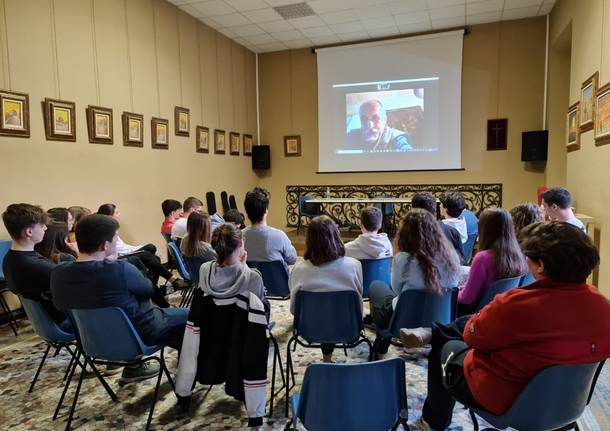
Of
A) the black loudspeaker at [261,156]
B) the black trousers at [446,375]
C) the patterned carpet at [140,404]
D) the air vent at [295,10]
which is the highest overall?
the air vent at [295,10]

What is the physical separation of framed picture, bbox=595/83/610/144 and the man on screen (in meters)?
3.78

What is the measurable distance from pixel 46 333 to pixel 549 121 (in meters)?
7.59

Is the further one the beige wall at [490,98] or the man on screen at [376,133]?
the man on screen at [376,133]

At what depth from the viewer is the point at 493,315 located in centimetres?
140

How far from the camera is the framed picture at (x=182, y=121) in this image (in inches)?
253

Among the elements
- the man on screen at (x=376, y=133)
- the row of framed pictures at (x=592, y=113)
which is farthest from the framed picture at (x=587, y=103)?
the man on screen at (x=376, y=133)

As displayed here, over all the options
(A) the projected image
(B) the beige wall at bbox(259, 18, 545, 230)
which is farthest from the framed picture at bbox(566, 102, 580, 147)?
(A) the projected image

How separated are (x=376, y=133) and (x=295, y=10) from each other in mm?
2734

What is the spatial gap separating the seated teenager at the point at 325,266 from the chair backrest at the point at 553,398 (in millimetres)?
976

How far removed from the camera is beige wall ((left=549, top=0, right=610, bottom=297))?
13.5 feet

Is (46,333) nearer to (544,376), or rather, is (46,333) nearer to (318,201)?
(544,376)

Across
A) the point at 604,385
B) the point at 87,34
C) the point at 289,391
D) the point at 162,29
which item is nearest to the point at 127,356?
the point at 289,391

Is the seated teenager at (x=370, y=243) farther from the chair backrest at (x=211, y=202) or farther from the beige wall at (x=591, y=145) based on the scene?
the chair backrest at (x=211, y=202)

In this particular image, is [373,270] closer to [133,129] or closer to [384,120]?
[133,129]
